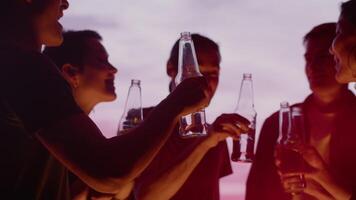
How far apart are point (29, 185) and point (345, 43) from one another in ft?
5.71

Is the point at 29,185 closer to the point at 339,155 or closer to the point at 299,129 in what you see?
the point at 299,129

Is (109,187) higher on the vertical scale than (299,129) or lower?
higher

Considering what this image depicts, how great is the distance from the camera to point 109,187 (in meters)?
1.17

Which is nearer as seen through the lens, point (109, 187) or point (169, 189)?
point (109, 187)

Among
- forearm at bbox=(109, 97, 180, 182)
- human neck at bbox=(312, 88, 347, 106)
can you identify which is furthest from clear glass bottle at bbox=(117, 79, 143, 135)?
human neck at bbox=(312, 88, 347, 106)

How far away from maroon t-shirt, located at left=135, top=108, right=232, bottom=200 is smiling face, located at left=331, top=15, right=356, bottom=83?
2.64 feet

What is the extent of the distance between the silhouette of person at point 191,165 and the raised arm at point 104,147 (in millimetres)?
1088

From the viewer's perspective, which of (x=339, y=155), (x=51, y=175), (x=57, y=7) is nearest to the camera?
(x=51, y=175)

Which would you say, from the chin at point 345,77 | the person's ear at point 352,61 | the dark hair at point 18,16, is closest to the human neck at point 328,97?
the chin at point 345,77

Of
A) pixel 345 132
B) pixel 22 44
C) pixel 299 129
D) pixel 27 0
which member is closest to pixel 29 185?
pixel 22 44

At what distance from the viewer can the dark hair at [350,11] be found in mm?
2414

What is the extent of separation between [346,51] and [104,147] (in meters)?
1.60

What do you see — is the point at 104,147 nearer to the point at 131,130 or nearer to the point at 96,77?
the point at 131,130

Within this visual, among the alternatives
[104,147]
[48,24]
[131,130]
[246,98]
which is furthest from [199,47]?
[104,147]
